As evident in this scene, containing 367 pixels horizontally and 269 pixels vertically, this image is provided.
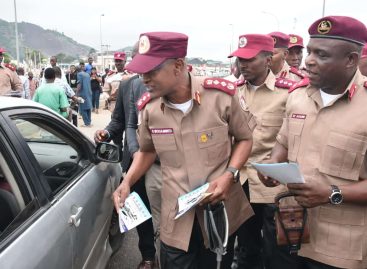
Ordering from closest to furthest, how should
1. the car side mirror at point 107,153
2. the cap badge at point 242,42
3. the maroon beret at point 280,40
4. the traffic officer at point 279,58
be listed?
the car side mirror at point 107,153 → the cap badge at point 242,42 → the traffic officer at point 279,58 → the maroon beret at point 280,40

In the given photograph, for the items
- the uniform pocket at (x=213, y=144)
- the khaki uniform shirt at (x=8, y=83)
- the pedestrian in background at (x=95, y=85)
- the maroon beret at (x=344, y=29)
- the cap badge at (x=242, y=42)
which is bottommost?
the pedestrian in background at (x=95, y=85)

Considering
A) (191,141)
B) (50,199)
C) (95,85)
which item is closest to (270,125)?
(191,141)

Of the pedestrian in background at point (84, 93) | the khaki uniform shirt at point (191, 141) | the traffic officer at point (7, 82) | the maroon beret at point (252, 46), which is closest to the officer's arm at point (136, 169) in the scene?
the khaki uniform shirt at point (191, 141)

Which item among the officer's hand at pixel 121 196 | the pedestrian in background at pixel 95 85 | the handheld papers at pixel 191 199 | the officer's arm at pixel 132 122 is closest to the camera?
the handheld papers at pixel 191 199

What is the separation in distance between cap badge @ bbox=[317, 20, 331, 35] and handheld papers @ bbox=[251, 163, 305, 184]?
65cm

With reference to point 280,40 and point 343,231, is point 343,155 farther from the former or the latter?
point 280,40

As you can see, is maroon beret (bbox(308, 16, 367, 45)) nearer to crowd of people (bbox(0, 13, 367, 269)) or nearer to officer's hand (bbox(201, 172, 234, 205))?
crowd of people (bbox(0, 13, 367, 269))

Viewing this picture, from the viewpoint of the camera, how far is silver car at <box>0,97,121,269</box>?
63.4 inches

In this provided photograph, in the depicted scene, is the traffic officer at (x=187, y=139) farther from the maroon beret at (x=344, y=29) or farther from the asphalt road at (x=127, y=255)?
the asphalt road at (x=127, y=255)

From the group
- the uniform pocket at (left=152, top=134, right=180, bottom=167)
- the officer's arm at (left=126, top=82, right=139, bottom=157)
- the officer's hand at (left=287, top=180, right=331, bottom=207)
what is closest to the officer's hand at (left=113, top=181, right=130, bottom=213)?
the uniform pocket at (left=152, top=134, right=180, bottom=167)

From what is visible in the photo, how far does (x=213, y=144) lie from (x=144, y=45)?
0.63 m

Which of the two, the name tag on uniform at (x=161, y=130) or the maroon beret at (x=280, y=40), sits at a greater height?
the maroon beret at (x=280, y=40)

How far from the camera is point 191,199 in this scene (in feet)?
6.25

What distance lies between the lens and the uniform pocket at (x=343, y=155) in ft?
5.49
